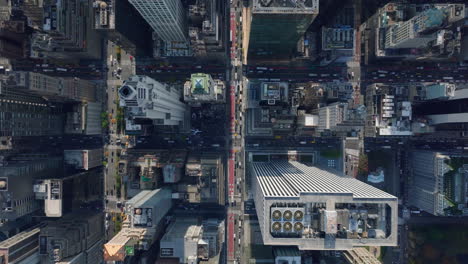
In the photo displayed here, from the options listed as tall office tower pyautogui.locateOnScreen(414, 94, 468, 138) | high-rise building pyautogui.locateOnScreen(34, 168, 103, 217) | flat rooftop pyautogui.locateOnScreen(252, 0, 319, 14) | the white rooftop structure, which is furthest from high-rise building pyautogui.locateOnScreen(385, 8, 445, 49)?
high-rise building pyautogui.locateOnScreen(34, 168, 103, 217)

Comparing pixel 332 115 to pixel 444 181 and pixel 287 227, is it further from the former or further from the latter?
pixel 444 181

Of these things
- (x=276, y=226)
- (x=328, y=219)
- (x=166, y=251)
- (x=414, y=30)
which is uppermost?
(x=414, y=30)

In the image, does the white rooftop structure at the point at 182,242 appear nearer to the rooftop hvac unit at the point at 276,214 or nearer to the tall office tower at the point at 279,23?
the rooftop hvac unit at the point at 276,214

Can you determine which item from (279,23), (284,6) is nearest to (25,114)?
(279,23)

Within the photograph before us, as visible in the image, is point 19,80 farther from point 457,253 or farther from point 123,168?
point 457,253

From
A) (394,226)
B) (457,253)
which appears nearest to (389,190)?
(457,253)

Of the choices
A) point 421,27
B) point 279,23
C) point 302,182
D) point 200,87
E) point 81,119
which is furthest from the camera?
point 81,119
